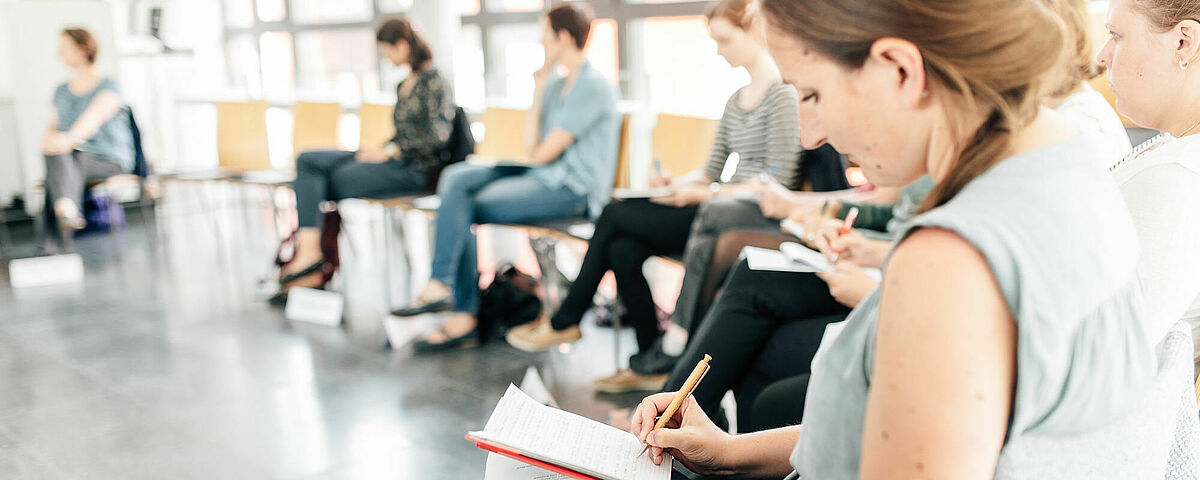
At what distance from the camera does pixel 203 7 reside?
27.3 feet

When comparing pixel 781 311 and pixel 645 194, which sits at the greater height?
pixel 645 194

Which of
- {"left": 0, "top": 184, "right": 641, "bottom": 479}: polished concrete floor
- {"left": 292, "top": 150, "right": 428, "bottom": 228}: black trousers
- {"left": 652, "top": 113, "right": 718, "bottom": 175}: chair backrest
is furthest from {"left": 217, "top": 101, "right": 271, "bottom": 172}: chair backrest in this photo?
{"left": 652, "top": 113, "right": 718, "bottom": 175}: chair backrest

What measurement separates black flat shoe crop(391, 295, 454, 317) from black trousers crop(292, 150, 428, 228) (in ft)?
2.42

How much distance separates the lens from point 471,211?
3371 mm

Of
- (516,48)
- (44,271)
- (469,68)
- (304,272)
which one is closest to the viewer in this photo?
(304,272)

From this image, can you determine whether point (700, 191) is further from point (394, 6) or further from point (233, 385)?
point (394, 6)

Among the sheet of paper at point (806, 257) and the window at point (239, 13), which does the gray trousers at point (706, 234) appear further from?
the window at point (239, 13)

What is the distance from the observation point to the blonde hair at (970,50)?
2.25ft

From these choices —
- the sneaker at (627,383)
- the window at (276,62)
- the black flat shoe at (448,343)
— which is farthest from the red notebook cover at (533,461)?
the window at (276,62)

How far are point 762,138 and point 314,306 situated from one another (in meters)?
2.00

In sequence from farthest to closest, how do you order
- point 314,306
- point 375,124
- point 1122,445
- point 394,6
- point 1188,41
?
point 394,6 → point 375,124 → point 314,306 → point 1188,41 → point 1122,445

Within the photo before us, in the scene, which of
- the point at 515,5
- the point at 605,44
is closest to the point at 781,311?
the point at 605,44

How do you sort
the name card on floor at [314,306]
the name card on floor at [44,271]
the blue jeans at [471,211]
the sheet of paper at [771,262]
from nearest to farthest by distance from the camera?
the sheet of paper at [771,262] < the blue jeans at [471,211] < the name card on floor at [314,306] < the name card on floor at [44,271]

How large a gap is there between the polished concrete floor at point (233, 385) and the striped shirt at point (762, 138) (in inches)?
31.0
